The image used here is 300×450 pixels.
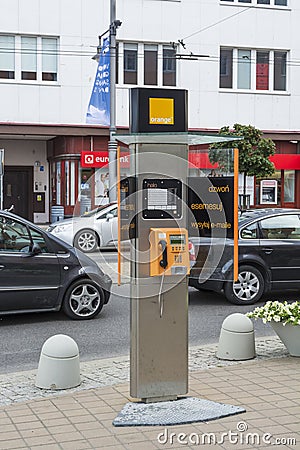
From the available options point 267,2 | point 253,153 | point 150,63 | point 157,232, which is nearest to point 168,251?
point 157,232

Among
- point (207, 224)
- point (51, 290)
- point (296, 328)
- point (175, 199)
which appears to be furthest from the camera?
point (51, 290)

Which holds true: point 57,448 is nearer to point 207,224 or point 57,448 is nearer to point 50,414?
point 50,414

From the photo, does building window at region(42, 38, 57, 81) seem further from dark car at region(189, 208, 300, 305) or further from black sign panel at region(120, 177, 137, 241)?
black sign panel at region(120, 177, 137, 241)

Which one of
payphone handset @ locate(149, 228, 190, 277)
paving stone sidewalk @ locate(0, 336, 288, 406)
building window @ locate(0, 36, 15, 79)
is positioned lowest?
paving stone sidewalk @ locate(0, 336, 288, 406)

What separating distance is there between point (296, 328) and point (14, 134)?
22599 millimetres

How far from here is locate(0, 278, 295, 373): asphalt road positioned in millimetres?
8383

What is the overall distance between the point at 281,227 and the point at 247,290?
3.97 ft

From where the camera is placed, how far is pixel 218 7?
30359 millimetres

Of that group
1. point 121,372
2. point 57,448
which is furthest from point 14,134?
point 57,448

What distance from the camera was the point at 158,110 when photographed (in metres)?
5.57

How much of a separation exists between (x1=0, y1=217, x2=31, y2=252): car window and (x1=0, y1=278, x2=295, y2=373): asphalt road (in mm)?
1088

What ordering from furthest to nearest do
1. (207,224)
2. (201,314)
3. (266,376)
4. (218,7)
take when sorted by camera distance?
(218,7), (201,314), (266,376), (207,224)

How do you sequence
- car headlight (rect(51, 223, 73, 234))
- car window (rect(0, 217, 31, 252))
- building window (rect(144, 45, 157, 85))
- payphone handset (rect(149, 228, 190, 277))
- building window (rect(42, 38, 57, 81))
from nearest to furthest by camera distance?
payphone handset (rect(149, 228, 190, 277)) < car window (rect(0, 217, 31, 252)) < car headlight (rect(51, 223, 73, 234)) < building window (rect(42, 38, 57, 81)) < building window (rect(144, 45, 157, 85))

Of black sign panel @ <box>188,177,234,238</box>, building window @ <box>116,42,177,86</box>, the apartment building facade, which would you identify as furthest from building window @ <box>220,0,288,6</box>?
black sign panel @ <box>188,177,234,238</box>
